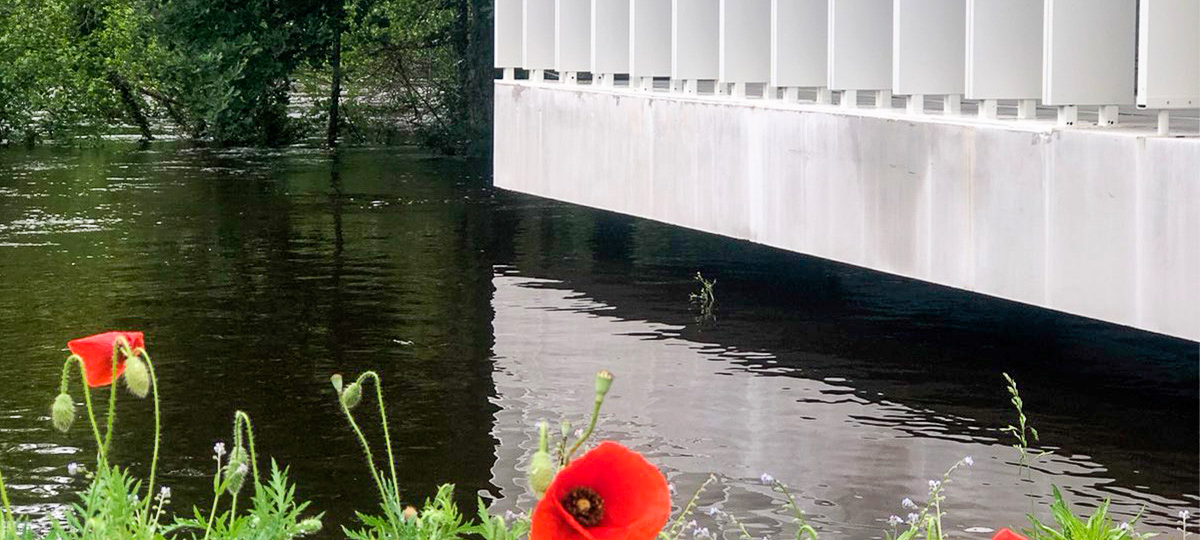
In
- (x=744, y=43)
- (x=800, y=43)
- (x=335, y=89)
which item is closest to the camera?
(x=800, y=43)

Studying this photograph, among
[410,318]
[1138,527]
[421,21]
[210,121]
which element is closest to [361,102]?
[421,21]

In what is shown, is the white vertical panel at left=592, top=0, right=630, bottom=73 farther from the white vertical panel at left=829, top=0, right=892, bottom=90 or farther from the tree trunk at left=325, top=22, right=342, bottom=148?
the tree trunk at left=325, top=22, right=342, bottom=148

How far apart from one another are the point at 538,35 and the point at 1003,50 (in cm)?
1061

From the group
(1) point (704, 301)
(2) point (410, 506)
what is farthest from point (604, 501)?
(1) point (704, 301)

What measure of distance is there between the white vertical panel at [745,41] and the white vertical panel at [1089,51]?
565cm

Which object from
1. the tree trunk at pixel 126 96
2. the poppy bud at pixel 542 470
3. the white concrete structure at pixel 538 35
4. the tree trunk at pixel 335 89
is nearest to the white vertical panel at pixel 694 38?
the white concrete structure at pixel 538 35

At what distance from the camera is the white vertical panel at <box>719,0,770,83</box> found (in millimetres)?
17594

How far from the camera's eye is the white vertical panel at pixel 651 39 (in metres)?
19.7

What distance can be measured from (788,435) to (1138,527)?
9.36ft

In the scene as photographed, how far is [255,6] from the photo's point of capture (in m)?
40.4

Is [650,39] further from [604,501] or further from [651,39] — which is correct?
[604,501]

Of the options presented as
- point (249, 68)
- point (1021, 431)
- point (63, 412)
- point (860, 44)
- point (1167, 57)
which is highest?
point (860, 44)

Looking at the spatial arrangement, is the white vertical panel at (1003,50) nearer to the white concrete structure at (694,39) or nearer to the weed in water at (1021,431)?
the weed in water at (1021,431)

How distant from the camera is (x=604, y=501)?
2467 millimetres
